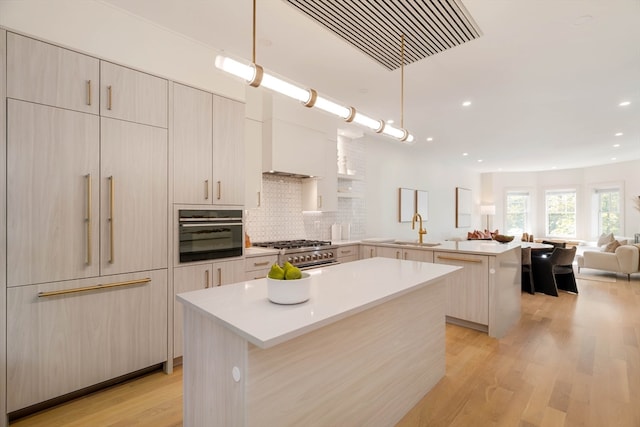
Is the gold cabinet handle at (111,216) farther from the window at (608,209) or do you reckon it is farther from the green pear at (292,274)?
the window at (608,209)

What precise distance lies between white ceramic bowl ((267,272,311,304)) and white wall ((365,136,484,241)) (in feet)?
14.3

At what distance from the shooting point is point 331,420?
4.82 ft

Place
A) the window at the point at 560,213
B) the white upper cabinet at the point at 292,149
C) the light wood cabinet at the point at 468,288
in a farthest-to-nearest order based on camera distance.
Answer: the window at the point at 560,213 < the white upper cabinet at the point at 292,149 < the light wood cabinet at the point at 468,288

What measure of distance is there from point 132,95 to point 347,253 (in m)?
3.01

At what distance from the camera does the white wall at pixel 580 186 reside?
309 inches

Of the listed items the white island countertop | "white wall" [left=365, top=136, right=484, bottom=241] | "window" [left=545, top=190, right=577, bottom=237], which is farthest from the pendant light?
"window" [left=545, top=190, right=577, bottom=237]

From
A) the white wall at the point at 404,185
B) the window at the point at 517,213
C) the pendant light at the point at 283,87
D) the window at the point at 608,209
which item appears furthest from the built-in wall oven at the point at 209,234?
the window at the point at 517,213

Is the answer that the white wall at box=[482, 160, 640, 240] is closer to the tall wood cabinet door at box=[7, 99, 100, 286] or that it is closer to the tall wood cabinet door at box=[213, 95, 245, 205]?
the tall wood cabinet door at box=[213, 95, 245, 205]

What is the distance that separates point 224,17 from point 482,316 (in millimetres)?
3719

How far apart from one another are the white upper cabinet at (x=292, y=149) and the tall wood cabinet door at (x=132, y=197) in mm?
1244

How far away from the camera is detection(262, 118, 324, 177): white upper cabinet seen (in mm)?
3510

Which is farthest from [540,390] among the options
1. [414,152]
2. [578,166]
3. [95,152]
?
[578,166]

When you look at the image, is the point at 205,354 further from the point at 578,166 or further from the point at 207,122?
the point at 578,166

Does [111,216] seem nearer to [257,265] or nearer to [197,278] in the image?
[197,278]
